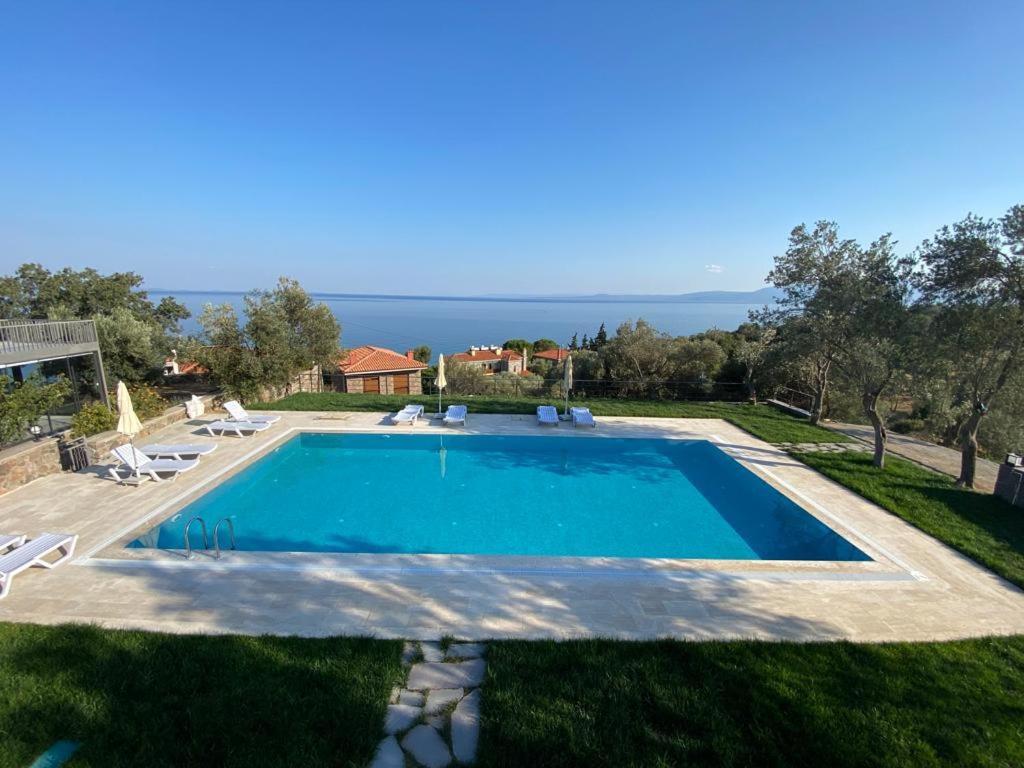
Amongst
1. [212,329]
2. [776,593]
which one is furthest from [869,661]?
[212,329]

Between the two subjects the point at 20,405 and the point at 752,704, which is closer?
the point at 752,704

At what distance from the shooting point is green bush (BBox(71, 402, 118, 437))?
1049 centimetres

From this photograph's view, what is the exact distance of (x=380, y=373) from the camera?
29797 millimetres

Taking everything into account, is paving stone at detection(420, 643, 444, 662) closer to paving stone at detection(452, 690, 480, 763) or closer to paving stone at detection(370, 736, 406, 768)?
paving stone at detection(452, 690, 480, 763)

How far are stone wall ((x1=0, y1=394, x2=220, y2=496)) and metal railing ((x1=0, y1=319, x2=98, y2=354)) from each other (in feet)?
11.2

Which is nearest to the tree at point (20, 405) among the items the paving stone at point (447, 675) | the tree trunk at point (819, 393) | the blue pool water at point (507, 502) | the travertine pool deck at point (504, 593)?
the travertine pool deck at point (504, 593)

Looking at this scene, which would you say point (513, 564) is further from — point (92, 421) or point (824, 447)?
point (92, 421)

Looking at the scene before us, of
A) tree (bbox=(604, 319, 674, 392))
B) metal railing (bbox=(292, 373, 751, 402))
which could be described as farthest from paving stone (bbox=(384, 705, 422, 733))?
tree (bbox=(604, 319, 674, 392))

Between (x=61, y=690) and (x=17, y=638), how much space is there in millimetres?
1283

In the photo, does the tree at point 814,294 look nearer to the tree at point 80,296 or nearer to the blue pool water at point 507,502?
the blue pool water at point 507,502

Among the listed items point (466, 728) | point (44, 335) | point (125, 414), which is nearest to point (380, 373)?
point (44, 335)

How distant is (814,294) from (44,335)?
771 inches

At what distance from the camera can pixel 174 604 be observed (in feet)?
17.5

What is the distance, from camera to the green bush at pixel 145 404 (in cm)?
1259
